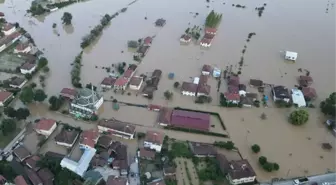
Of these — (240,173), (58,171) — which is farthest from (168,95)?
(58,171)

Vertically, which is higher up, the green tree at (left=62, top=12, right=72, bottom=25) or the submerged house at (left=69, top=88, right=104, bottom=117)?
the green tree at (left=62, top=12, right=72, bottom=25)

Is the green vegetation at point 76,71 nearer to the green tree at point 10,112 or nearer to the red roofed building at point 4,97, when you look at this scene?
the red roofed building at point 4,97

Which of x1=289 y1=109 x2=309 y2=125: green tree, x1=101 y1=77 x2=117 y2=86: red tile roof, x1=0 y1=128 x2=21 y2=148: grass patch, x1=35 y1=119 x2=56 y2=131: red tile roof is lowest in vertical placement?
x1=0 y1=128 x2=21 y2=148: grass patch

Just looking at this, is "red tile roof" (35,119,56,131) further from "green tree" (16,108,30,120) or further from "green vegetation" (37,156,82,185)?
"green vegetation" (37,156,82,185)

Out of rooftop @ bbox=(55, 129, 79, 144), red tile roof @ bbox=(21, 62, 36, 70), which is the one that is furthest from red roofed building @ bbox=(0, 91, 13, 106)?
rooftop @ bbox=(55, 129, 79, 144)

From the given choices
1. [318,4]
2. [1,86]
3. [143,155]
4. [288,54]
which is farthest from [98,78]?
[318,4]

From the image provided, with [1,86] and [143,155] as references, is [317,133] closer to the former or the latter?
[143,155]

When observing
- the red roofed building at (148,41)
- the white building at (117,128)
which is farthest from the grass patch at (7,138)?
the red roofed building at (148,41)

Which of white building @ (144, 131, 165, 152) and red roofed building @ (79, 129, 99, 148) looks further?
white building @ (144, 131, 165, 152)
